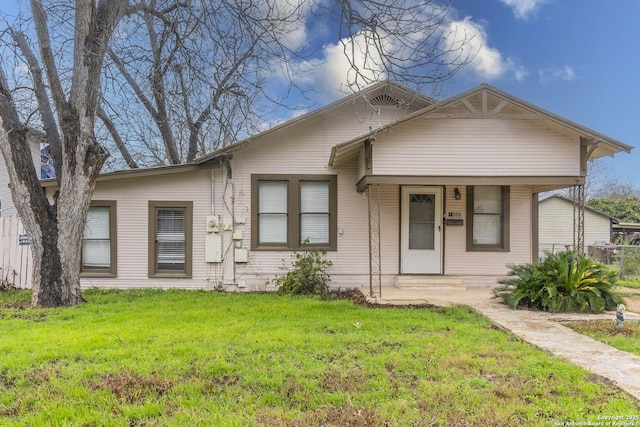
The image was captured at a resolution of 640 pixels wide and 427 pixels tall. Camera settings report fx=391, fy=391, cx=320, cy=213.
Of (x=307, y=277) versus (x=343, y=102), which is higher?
(x=343, y=102)

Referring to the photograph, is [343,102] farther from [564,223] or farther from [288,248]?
[564,223]

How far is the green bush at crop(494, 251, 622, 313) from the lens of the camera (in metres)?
6.20

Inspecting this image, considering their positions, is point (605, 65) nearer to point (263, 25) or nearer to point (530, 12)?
point (530, 12)

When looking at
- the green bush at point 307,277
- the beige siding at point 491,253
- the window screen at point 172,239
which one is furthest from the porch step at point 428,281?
the window screen at point 172,239

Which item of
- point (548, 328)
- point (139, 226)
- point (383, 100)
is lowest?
point (548, 328)

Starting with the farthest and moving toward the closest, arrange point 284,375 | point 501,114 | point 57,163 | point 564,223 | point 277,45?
point 564,223 → point 501,114 → point 57,163 → point 277,45 → point 284,375

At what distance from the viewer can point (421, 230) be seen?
913 centimetres

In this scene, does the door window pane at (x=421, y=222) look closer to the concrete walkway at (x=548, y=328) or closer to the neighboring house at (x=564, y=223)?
the concrete walkway at (x=548, y=328)

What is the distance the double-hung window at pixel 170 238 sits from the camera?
8.87 meters

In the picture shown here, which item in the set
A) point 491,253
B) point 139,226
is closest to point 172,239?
point 139,226

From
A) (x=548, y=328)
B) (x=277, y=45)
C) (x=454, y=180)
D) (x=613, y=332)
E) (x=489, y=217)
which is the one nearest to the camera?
(x=613, y=332)

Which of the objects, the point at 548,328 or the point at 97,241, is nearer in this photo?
the point at 548,328

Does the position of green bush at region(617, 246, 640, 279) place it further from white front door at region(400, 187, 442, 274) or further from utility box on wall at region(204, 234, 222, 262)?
utility box on wall at region(204, 234, 222, 262)

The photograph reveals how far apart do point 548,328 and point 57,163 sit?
8.36 metres
